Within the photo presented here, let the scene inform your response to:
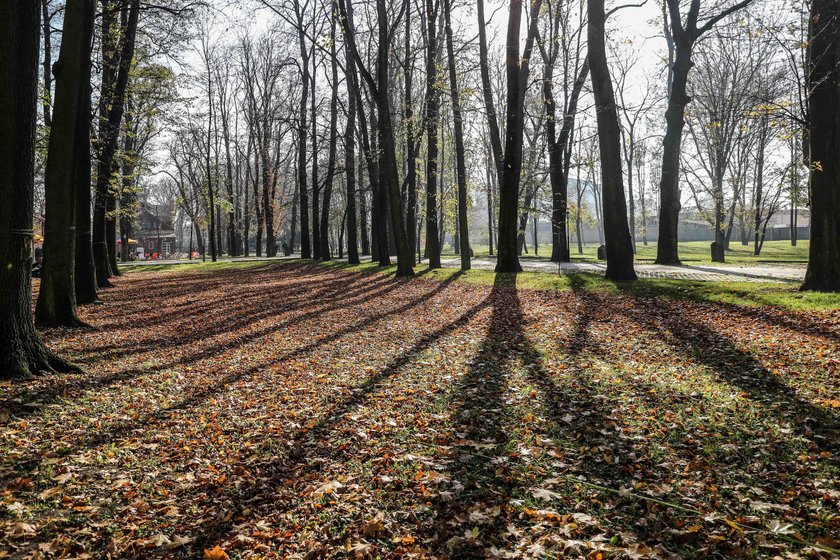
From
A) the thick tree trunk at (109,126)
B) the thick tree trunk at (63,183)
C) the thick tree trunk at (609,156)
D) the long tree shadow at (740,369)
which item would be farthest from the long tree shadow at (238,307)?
the long tree shadow at (740,369)

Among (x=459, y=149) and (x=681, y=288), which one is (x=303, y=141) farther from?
(x=681, y=288)

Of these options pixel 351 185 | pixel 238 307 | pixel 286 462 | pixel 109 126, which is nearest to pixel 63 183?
pixel 238 307

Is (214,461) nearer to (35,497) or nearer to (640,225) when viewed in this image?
(35,497)

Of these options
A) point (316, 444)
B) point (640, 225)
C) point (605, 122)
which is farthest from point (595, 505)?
point (640, 225)

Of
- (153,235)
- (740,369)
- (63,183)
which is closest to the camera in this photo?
(740,369)

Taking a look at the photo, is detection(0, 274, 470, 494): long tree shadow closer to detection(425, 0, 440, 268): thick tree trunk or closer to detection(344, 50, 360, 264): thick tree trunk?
detection(425, 0, 440, 268): thick tree trunk

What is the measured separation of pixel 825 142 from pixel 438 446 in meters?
9.91

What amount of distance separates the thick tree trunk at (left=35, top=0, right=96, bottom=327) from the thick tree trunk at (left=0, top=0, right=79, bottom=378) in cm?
226

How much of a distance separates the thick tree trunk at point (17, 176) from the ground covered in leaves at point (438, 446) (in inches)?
22.3

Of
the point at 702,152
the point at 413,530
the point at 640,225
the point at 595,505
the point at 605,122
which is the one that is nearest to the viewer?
the point at 413,530

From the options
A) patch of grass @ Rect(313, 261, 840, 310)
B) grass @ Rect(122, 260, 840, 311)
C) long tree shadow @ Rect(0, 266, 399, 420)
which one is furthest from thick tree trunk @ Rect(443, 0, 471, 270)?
long tree shadow @ Rect(0, 266, 399, 420)

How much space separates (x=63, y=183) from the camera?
7.96 meters

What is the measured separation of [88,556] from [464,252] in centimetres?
1737

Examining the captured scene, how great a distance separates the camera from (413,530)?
324 cm
